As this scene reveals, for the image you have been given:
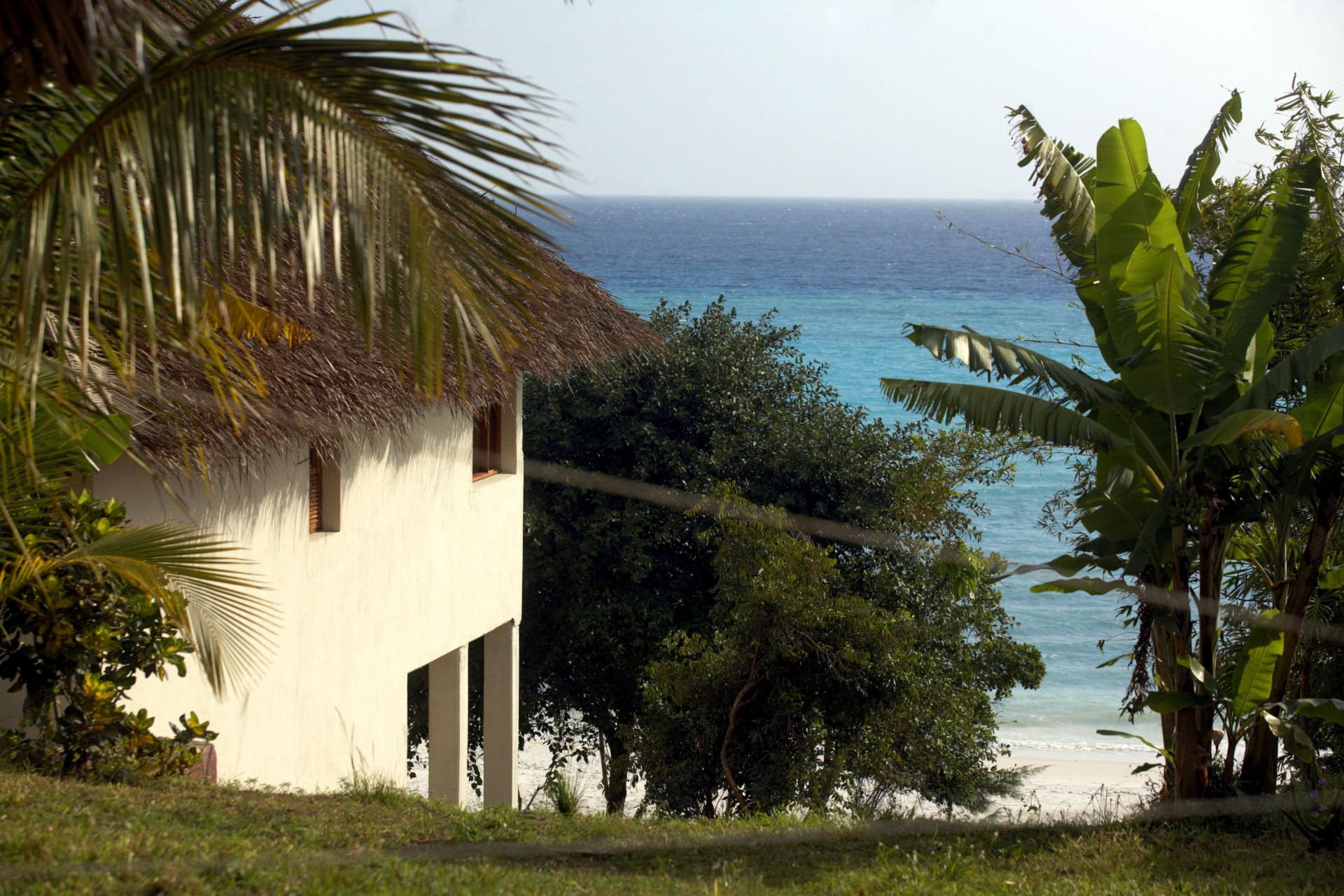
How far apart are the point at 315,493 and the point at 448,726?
2.66 m

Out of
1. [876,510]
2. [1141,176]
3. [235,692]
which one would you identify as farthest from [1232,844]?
[876,510]

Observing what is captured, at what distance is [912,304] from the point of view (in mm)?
64750

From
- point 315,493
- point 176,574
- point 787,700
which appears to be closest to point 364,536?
point 315,493

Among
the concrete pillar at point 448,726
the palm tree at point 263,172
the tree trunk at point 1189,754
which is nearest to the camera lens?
the palm tree at point 263,172

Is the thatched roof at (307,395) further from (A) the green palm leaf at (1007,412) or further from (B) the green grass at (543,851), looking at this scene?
(A) the green palm leaf at (1007,412)

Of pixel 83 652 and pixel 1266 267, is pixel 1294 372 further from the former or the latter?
pixel 83 652

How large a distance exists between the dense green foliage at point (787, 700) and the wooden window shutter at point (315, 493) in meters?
2.94

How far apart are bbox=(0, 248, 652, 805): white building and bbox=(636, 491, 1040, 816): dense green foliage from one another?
1.54 metres

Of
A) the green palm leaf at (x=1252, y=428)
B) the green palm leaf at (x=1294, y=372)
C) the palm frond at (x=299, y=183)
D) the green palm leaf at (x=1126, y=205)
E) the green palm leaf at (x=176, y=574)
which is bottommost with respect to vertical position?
the green palm leaf at (x=176, y=574)

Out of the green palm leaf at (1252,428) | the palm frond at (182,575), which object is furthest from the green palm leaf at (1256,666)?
the palm frond at (182,575)

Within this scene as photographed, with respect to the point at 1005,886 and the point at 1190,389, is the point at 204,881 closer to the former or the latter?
the point at 1005,886

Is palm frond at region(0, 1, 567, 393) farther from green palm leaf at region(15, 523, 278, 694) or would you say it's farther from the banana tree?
the banana tree

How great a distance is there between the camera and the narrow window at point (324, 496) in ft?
24.0

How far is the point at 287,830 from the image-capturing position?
4785 millimetres
